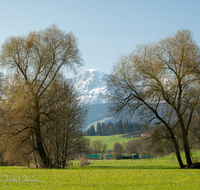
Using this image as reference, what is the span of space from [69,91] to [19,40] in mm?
7381

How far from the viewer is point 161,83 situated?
853 inches

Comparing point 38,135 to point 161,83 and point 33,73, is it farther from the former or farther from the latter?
point 161,83

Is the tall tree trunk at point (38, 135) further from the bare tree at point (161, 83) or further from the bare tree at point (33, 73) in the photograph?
the bare tree at point (161, 83)

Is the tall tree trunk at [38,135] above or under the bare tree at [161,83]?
under

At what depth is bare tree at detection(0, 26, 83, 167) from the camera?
67.8ft

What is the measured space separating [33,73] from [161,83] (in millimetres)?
12347

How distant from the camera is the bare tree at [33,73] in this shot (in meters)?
20.7

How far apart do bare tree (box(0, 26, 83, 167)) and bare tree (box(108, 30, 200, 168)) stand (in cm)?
579

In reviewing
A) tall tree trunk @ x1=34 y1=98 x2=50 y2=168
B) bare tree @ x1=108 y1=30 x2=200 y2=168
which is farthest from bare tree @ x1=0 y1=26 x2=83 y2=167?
bare tree @ x1=108 y1=30 x2=200 y2=168

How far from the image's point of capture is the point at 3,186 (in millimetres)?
9656

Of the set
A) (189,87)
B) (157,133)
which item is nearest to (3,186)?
(157,133)

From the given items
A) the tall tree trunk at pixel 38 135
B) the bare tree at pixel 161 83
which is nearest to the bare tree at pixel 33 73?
the tall tree trunk at pixel 38 135

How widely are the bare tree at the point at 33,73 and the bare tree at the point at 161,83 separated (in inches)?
228

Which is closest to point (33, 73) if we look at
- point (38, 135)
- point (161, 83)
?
point (38, 135)
